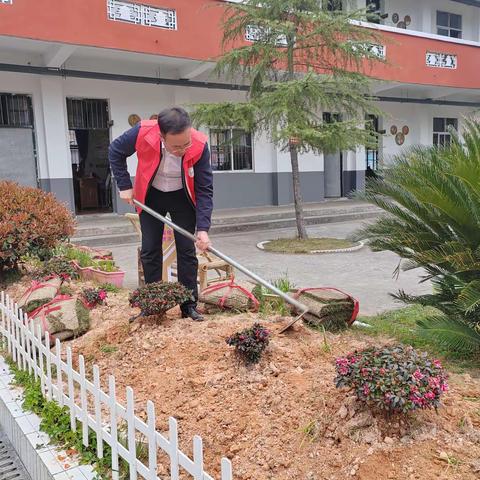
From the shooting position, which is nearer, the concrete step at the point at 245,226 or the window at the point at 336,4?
the window at the point at 336,4

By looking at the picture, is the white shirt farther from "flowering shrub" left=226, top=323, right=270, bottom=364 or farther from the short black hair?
"flowering shrub" left=226, top=323, right=270, bottom=364

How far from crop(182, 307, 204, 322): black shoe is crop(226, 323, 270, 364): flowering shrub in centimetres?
96

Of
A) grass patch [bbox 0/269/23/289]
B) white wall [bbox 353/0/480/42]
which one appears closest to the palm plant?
grass patch [bbox 0/269/23/289]

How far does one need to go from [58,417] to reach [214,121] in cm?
692

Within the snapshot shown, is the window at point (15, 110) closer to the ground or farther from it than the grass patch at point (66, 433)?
farther from it

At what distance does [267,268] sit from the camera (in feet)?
25.1

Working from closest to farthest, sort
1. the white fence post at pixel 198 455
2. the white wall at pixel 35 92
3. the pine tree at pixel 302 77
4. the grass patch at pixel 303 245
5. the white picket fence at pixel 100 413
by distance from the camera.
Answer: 1. the white fence post at pixel 198 455
2. the white picket fence at pixel 100 413
3. the pine tree at pixel 302 77
4. the grass patch at pixel 303 245
5. the white wall at pixel 35 92

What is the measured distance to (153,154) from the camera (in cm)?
356

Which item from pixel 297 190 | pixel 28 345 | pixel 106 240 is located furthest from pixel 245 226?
pixel 28 345

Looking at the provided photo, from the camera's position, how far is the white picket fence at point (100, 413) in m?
1.84

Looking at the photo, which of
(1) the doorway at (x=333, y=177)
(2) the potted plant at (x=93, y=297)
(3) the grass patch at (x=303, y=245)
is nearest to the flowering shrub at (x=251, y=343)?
(2) the potted plant at (x=93, y=297)

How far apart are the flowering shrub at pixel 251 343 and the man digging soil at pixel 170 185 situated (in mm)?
825

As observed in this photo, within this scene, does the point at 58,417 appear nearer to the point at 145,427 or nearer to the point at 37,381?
the point at 37,381

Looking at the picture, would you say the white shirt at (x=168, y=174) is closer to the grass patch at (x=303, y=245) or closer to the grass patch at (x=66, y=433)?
the grass patch at (x=66, y=433)
